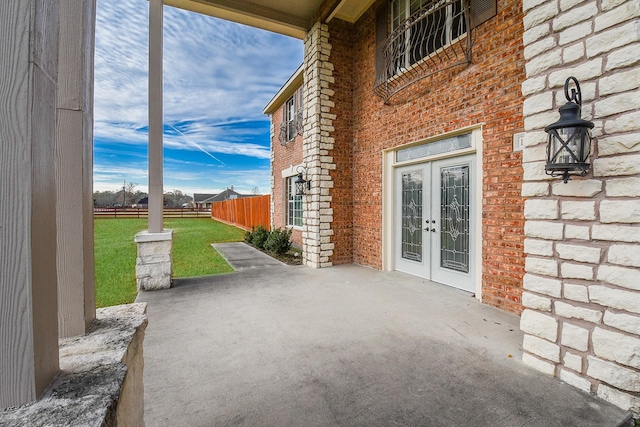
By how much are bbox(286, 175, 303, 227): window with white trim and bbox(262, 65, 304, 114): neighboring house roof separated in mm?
2742

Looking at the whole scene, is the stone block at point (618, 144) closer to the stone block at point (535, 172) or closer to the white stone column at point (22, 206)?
the stone block at point (535, 172)

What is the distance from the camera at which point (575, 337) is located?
2.05m

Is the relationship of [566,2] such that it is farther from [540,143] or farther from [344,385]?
[344,385]

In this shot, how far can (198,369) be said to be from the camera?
2.32 m

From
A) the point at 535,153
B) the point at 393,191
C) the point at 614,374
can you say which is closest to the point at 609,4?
the point at 535,153

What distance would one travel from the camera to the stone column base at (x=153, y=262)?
436 cm

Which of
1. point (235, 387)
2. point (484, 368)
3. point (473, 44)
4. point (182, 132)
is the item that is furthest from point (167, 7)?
point (182, 132)

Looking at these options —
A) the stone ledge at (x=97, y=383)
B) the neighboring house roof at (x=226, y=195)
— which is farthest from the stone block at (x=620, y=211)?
the neighboring house roof at (x=226, y=195)

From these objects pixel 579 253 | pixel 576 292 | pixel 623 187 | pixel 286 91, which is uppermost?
pixel 286 91

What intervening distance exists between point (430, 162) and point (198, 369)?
14.1 ft

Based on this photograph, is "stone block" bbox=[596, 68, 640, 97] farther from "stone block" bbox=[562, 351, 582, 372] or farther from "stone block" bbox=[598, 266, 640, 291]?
"stone block" bbox=[562, 351, 582, 372]

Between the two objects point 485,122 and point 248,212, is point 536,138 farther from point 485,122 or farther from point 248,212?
point 248,212

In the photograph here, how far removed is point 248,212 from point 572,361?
1379cm

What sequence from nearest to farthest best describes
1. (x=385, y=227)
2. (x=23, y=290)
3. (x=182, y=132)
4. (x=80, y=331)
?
(x=23, y=290) < (x=80, y=331) < (x=385, y=227) < (x=182, y=132)
